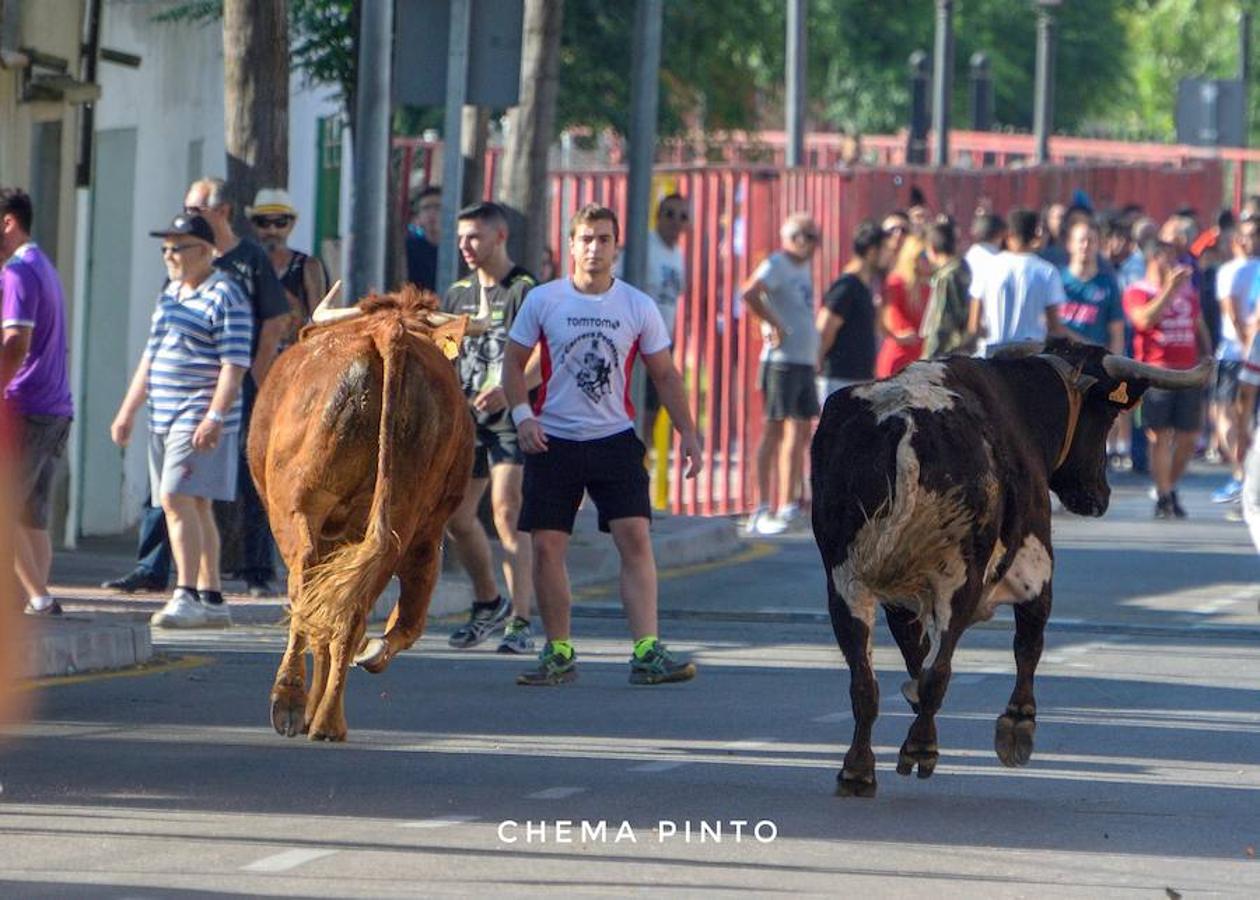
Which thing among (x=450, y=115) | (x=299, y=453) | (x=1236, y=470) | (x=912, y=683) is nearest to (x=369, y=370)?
(x=299, y=453)

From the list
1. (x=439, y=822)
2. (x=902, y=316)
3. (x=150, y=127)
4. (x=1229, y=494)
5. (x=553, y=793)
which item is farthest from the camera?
(x=1229, y=494)

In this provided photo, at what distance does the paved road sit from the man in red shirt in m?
6.72

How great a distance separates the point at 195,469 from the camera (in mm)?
12852

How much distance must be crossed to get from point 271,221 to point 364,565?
5.04 meters

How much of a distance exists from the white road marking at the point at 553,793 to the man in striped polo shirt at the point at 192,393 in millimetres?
4186

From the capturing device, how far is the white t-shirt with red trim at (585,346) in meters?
11.5

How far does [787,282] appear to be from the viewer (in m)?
18.7

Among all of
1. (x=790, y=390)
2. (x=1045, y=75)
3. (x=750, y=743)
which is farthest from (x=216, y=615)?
(x=1045, y=75)

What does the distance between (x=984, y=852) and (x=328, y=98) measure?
13220 millimetres

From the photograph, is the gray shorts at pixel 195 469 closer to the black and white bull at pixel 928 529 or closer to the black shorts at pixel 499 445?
the black shorts at pixel 499 445

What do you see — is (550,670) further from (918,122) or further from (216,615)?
(918,122)

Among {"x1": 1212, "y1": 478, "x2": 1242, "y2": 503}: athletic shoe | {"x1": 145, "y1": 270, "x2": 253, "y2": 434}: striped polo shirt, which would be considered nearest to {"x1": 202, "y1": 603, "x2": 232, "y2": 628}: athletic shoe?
{"x1": 145, "y1": 270, "x2": 253, "y2": 434}: striped polo shirt

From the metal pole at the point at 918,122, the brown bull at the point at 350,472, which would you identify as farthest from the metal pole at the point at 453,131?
the metal pole at the point at 918,122

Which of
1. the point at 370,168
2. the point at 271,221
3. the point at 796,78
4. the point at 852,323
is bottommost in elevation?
the point at 852,323
